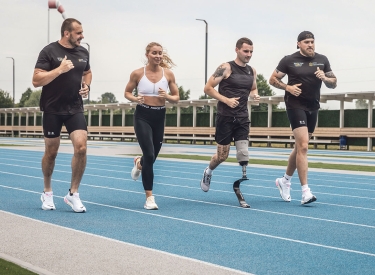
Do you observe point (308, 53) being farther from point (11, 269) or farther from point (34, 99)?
point (34, 99)

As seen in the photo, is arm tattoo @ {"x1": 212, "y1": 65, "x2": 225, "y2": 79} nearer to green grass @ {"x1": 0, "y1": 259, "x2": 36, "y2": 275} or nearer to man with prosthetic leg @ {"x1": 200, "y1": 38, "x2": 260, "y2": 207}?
man with prosthetic leg @ {"x1": 200, "y1": 38, "x2": 260, "y2": 207}

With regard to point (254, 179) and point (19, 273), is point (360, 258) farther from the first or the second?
point (254, 179)

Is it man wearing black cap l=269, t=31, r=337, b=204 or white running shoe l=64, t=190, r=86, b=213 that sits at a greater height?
man wearing black cap l=269, t=31, r=337, b=204

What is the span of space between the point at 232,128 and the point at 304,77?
3.87 ft

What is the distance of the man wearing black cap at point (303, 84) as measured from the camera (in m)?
9.65

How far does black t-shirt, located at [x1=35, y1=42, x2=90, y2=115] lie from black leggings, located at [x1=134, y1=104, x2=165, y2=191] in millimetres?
894

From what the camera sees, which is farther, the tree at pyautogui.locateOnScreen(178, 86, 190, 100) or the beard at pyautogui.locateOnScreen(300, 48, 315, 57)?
the tree at pyautogui.locateOnScreen(178, 86, 190, 100)

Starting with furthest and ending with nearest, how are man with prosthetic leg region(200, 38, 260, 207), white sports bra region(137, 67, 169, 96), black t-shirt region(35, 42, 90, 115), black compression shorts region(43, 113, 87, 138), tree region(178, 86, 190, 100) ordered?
tree region(178, 86, 190, 100)
man with prosthetic leg region(200, 38, 260, 207)
white sports bra region(137, 67, 169, 96)
black compression shorts region(43, 113, 87, 138)
black t-shirt region(35, 42, 90, 115)

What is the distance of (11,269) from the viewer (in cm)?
486

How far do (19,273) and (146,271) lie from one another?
0.84 metres

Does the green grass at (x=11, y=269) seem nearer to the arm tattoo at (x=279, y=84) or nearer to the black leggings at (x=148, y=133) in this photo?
the black leggings at (x=148, y=133)

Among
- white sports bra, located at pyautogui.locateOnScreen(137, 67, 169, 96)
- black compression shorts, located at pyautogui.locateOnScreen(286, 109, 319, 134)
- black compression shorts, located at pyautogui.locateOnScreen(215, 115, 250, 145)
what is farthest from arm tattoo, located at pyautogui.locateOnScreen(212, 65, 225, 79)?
black compression shorts, located at pyautogui.locateOnScreen(286, 109, 319, 134)

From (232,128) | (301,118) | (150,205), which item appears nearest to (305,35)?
(301,118)

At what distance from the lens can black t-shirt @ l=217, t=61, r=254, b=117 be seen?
31.2 feet
